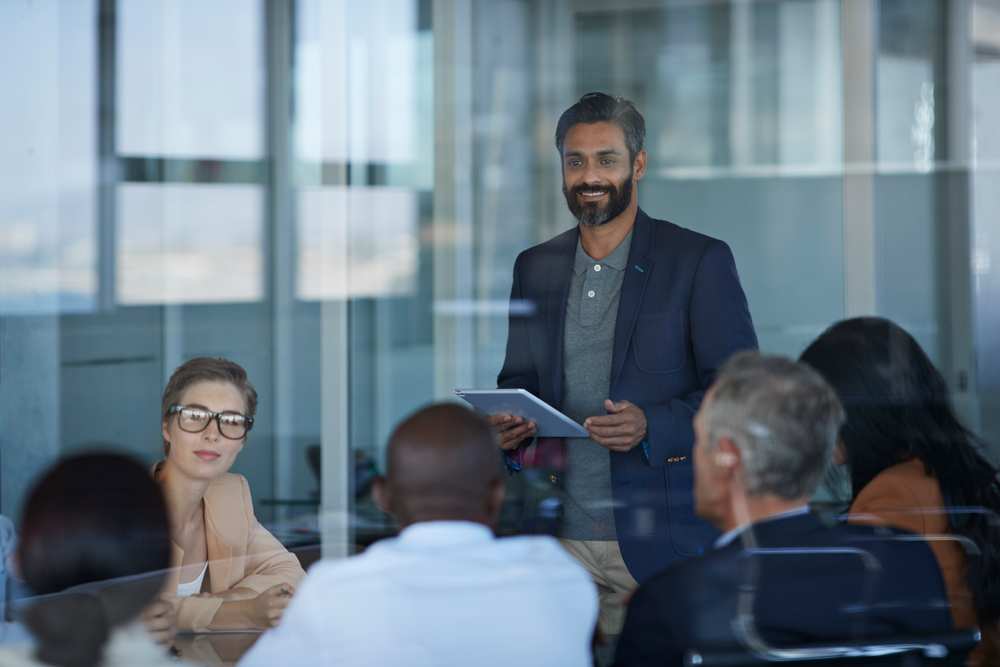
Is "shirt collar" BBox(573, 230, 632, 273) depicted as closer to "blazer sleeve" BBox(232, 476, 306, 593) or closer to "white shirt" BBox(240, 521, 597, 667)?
"blazer sleeve" BBox(232, 476, 306, 593)

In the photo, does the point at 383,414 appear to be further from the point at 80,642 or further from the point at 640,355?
the point at 80,642

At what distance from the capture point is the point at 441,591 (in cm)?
192

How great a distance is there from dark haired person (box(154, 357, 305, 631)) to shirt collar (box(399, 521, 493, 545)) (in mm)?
906

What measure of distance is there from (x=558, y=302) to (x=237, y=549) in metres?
1.17

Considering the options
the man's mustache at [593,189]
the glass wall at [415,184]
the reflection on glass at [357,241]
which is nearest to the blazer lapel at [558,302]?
the man's mustache at [593,189]

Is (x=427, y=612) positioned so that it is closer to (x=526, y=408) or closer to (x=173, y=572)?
(x=173, y=572)

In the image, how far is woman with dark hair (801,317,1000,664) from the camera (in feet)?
9.19

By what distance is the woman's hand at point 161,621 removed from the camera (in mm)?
2047

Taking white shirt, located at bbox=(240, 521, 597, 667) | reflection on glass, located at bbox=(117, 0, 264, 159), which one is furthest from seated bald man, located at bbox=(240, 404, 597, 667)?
reflection on glass, located at bbox=(117, 0, 264, 159)

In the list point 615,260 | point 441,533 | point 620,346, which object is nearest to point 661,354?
point 620,346

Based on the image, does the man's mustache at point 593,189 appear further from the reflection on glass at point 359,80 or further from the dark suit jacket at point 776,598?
the reflection on glass at point 359,80

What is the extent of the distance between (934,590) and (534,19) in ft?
19.2

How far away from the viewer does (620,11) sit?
24.8 feet

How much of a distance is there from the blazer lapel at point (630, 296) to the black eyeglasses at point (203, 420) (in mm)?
1029
